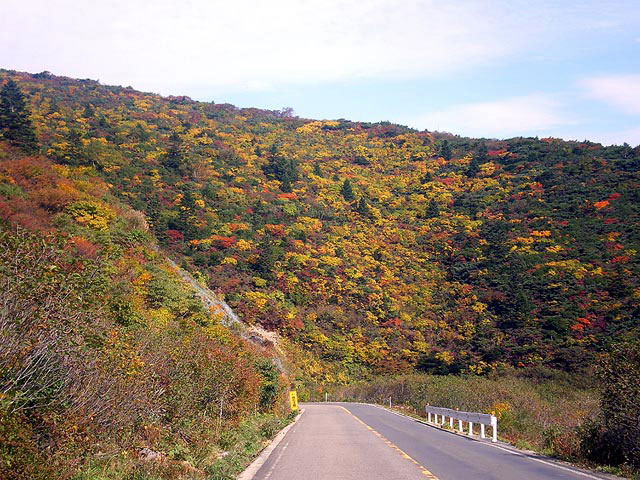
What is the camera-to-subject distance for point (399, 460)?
13.4m

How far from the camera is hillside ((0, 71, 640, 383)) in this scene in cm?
5106

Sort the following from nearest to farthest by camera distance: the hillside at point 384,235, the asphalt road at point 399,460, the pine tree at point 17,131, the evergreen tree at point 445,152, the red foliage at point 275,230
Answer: the asphalt road at point 399,460 → the pine tree at point 17,131 → the hillside at point 384,235 → the red foliage at point 275,230 → the evergreen tree at point 445,152

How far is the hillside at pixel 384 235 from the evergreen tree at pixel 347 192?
44 centimetres

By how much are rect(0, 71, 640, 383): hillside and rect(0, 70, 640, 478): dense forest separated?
276mm

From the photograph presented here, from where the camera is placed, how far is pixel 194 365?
1551 centimetres

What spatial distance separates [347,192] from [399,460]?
73.7 m

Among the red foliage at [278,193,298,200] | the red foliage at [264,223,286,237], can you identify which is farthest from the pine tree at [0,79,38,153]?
the red foliage at [278,193,298,200]

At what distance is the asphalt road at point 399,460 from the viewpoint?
11383mm

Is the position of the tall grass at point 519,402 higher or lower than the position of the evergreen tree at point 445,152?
lower

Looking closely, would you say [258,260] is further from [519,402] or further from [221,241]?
[519,402]

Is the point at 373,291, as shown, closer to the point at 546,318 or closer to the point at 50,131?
the point at 546,318

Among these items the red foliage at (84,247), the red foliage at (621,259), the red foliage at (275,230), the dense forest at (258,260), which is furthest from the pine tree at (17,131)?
the red foliage at (621,259)

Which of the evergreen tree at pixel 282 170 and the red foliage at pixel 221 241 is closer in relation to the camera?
the red foliage at pixel 221 241

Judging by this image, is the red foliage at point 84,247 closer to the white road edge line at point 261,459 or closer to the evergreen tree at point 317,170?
the white road edge line at point 261,459
